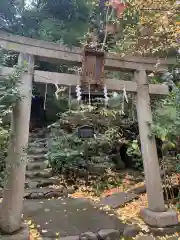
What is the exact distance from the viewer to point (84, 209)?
17.6 ft

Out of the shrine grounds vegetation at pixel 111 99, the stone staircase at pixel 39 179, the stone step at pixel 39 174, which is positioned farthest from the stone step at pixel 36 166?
the shrine grounds vegetation at pixel 111 99

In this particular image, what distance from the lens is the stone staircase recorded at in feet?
20.8

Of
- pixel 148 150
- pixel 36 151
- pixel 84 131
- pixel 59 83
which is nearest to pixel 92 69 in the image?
pixel 59 83

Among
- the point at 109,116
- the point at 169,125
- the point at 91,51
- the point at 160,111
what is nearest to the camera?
the point at 91,51

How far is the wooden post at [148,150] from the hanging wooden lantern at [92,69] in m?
1.05

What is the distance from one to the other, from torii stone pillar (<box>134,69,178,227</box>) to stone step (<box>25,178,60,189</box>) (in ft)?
10.9

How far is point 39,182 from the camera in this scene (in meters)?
7.11

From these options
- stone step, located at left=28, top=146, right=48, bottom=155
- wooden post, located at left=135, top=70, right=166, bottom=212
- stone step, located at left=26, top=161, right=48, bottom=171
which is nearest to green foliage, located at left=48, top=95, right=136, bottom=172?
stone step, located at left=26, top=161, right=48, bottom=171

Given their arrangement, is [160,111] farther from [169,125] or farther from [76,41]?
[76,41]

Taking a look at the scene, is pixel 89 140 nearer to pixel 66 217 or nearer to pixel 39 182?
pixel 39 182

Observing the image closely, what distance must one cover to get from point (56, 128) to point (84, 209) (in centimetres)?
421

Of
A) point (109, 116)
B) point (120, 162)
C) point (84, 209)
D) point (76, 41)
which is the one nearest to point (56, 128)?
point (109, 116)

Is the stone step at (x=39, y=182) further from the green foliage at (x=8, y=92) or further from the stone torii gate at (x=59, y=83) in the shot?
the green foliage at (x=8, y=92)

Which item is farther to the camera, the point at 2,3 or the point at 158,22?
the point at 2,3
